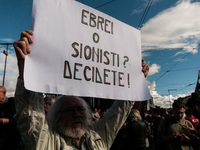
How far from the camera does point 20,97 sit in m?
1.04

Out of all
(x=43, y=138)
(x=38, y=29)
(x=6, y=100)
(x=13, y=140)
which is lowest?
(x=13, y=140)

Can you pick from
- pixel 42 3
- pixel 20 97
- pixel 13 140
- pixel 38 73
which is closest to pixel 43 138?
pixel 20 97

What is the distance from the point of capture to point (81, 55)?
126 cm

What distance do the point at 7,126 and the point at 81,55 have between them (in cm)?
149

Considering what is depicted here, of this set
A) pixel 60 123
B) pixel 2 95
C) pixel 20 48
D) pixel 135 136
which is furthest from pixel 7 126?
pixel 135 136

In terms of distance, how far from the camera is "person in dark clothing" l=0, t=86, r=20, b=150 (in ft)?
6.49

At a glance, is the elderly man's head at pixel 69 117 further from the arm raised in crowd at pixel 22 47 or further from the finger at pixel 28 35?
the finger at pixel 28 35

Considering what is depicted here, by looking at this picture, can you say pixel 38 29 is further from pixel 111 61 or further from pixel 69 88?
pixel 111 61

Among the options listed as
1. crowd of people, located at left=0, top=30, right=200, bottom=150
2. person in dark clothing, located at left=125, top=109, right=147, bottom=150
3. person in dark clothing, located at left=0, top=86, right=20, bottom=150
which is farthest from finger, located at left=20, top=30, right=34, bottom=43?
person in dark clothing, located at left=125, top=109, right=147, bottom=150

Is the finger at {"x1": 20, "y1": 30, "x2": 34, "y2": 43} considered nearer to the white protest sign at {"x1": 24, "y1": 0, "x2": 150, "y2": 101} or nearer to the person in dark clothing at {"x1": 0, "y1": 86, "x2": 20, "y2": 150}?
the white protest sign at {"x1": 24, "y1": 0, "x2": 150, "y2": 101}

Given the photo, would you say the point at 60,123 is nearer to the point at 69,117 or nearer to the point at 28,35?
the point at 69,117

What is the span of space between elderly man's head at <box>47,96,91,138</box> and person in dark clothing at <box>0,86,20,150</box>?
2.85 feet

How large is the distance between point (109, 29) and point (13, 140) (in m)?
1.85

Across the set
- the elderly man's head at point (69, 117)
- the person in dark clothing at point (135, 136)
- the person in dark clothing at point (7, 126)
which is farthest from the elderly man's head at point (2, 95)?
the person in dark clothing at point (135, 136)
